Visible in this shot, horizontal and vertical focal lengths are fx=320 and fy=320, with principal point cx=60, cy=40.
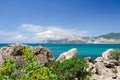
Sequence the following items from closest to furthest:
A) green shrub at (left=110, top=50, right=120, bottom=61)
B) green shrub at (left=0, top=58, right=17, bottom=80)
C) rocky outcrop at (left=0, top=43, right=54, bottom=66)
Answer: green shrub at (left=0, top=58, right=17, bottom=80) → rocky outcrop at (left=0, top=43, right=54, bottom=66) → green shrub at (left=110, top=50, right=120, bottom=61)

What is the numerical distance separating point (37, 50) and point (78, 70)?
433 centimetres

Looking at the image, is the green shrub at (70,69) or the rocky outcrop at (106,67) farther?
the rocky outcrop at (106,67)

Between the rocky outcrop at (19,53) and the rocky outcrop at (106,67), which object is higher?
the rocky outcrop at (19,53)

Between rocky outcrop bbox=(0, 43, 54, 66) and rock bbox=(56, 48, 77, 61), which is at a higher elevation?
rocky outcrop bbox=(0, 43, 54, 66)

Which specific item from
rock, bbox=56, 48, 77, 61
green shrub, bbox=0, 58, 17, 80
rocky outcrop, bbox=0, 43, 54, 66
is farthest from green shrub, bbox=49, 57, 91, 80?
rock, bbox=56, 48, 77, 61

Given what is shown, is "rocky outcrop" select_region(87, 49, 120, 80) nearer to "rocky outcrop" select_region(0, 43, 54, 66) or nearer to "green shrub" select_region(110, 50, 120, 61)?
"green shrub" select_region(110, 50, 120, 61)

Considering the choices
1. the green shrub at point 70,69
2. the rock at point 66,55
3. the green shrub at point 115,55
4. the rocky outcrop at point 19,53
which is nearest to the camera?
the green shrub at point 70,69

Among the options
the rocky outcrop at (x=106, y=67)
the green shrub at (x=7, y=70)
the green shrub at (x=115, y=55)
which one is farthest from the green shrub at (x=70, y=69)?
the green shrub at (x=115, y=55)

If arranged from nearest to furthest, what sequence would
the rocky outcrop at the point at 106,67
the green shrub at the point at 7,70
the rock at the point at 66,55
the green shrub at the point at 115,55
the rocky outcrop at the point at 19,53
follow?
1. the green shrub at the point at 7,70
2. the rocky outcrop at the point at 19,53
3. the rocky outcrop at the point at 106,67
4. the rock at the point at 66,55
5. the green shrub at the point at 115,55

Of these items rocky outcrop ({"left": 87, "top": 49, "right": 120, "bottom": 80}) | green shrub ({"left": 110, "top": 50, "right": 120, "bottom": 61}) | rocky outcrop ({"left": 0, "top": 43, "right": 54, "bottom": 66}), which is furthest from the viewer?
green shrub ({"left": 110, "top": 50, "right": 120, "bottom": 61})

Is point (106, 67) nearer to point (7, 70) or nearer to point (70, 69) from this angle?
point (70, 69)

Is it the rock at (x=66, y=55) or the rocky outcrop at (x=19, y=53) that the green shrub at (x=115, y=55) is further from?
the rocky outcrop at (x=19, y=53)

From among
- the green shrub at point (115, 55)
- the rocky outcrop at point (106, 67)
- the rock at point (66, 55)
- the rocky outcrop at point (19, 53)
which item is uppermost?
the rocky outcrop at point (19, 53)

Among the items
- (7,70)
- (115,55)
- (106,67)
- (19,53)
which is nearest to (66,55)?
(106,67)
